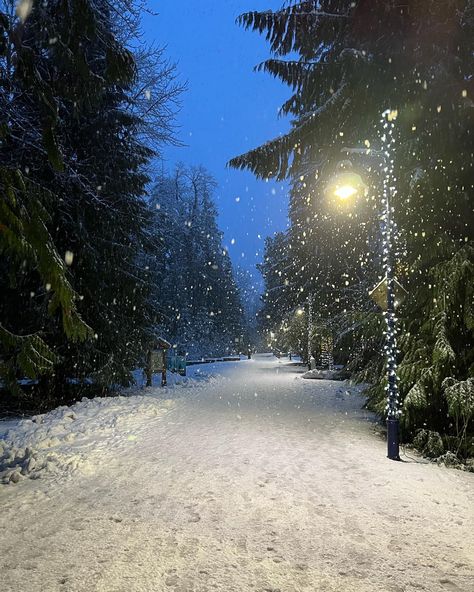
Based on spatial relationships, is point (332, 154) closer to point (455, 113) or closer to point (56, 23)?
point (455, 113)

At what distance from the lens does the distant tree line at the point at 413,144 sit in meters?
6.32

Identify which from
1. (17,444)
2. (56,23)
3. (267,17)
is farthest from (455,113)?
(17,444)

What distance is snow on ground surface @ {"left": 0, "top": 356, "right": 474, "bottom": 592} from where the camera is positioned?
10.3ft

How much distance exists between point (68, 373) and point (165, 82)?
9720mm

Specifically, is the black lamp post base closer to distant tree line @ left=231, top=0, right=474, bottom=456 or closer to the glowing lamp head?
distant tree line @ left=231, top=0, right=474, bottom=456

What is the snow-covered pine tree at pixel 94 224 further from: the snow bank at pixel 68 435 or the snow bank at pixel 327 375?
the snow bank at pixel 327 375

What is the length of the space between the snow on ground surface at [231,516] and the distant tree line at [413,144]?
1445 millimetres

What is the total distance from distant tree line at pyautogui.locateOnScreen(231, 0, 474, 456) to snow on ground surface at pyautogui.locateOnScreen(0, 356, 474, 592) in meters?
1.44

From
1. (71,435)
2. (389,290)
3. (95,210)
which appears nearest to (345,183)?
(389,290)

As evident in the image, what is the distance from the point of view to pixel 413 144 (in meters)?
7.18

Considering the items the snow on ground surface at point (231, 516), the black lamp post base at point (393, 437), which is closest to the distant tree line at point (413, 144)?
the black lamp post base at point (393, 437)

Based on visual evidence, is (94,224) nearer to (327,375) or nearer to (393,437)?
(393,437)

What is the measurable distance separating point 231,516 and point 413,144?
273 inches

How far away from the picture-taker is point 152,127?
13.6m
